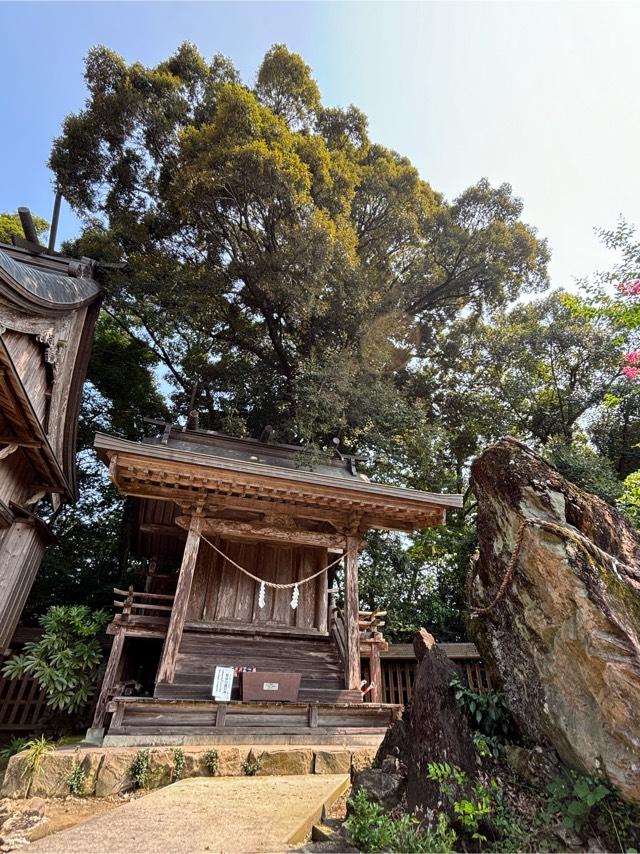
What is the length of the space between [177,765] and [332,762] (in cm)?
185

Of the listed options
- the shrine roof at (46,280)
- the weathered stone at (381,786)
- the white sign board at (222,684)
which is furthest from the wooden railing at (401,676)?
the shrine roof at (46,280)

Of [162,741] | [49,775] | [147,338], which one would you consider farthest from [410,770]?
[147,338]

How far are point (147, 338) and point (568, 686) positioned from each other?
19.9 metres

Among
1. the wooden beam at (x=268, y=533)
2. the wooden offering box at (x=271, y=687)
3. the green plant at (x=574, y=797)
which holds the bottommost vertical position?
the green plant at (x=574, y=797)

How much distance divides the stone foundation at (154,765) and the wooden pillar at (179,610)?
1.20 m

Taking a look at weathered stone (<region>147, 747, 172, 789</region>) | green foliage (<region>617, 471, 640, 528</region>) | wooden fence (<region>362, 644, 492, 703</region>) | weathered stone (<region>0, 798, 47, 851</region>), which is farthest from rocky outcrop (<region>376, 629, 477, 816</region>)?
wooden fence (<region>362, 644, 492, 703</region>)

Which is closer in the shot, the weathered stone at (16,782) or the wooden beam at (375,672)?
the weathered stone at (16,782)

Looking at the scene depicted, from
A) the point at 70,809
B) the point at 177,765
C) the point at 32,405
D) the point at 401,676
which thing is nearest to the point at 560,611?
the point at 177,765

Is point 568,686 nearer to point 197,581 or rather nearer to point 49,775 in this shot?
point 49,775

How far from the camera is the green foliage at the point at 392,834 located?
2.72 meters

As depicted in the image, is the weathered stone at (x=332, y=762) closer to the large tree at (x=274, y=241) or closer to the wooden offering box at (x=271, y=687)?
the wooden offering box at (x=271, y=687)

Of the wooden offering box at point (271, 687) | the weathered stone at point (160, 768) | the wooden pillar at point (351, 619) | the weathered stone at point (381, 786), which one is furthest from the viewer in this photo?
the wooden pillar at point (351, 619)

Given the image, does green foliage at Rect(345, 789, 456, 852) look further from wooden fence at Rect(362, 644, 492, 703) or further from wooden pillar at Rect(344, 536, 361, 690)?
wooden fence at Rect(362, 644, 492, 703)

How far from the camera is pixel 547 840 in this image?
2793mm
